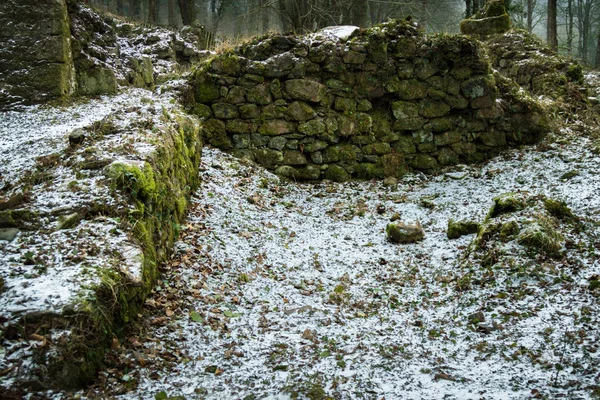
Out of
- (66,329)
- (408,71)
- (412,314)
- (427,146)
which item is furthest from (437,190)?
(66,329)

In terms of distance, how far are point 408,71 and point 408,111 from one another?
78 cm

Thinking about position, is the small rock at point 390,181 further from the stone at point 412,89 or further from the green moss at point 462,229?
the green moss at point 462,229

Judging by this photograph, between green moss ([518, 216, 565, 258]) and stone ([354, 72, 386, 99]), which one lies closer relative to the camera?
green moss ([518, 216, 565, 258])

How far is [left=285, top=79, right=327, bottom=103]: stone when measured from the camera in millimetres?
7527

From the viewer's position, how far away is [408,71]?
307 inches

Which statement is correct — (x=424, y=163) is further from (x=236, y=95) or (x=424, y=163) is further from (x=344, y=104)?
(x=236, y=95)

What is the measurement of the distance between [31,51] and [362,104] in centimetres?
592

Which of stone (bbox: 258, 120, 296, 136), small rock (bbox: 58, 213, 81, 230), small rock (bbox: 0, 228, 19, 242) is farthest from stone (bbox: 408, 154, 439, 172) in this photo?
small rock (bbox: 0, 228, 19, 242)

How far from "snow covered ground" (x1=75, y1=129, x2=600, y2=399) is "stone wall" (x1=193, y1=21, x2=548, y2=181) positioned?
1.62m

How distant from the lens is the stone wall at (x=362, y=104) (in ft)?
24.8

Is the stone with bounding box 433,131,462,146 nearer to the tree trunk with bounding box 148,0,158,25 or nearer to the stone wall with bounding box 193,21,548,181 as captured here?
the stone wall with bounding box 193,21,548,181

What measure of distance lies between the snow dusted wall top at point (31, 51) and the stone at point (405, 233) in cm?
602

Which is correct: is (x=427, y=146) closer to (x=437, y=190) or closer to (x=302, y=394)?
(x=437, y=190)

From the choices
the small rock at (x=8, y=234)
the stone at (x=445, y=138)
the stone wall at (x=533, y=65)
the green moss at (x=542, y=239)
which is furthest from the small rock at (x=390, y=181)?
the small rock at (x=8, y=234)
